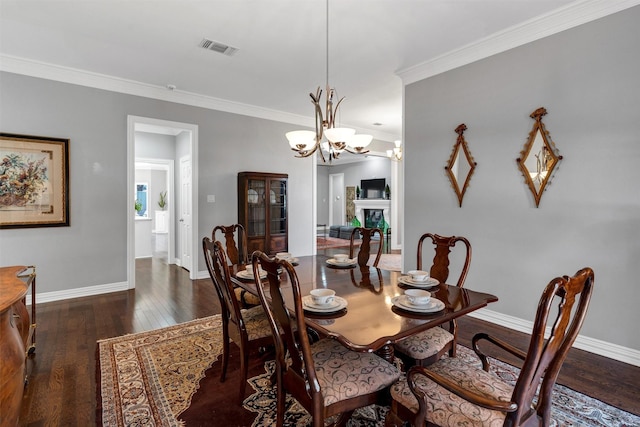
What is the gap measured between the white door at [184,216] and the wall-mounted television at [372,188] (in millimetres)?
6819

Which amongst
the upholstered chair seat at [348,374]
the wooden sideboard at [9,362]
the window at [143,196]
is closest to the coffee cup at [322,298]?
the upholstered chair seat at [348,374]

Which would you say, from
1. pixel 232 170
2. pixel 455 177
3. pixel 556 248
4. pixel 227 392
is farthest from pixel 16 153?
pixel 556 248

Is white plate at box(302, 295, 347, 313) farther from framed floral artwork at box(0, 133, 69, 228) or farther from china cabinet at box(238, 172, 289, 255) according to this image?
framed floral artwork at box(0, 133, 69, 228)

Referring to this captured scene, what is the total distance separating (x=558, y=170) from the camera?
9.48 feet

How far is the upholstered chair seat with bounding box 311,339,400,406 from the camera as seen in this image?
1.43m

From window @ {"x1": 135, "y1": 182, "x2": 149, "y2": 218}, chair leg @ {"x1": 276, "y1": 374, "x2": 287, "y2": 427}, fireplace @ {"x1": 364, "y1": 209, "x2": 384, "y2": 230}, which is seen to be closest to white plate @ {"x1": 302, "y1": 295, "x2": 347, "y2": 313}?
chair leg @ {"x1": 276, "y1": 374, "x2": 287, "y2": 427}

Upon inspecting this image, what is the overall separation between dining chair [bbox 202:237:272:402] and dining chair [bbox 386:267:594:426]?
0.93m

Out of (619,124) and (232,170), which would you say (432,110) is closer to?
(619,124)

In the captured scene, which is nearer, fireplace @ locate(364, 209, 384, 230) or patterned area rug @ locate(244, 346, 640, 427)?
patterned area rug @ locate(244, 346, 640, 427)

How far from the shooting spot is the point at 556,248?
Result: 2.92 metres

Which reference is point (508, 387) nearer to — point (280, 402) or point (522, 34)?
point (280, 402)

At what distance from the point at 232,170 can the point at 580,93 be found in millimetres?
4583

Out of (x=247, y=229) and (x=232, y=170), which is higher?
(x=232, y=170)

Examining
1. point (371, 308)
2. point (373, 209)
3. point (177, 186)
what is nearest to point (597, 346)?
point (371, 308)
